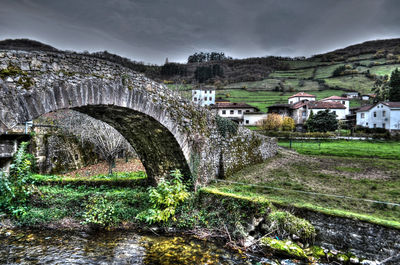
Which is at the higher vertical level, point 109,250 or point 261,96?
point 261,96

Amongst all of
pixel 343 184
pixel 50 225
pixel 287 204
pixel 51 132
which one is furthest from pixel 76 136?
pixel 343 184

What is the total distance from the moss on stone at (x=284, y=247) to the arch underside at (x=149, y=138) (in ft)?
12.3

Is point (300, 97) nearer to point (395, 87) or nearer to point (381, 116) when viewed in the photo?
point (381, 116)

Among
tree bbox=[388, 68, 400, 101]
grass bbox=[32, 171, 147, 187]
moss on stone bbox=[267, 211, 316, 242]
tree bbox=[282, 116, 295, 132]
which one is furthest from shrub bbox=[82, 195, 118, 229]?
tree bbox=[388, 68, 400, 101]

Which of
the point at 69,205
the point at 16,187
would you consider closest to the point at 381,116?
the point at 69,205

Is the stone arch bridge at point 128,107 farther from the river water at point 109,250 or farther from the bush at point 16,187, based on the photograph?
the bush at point 16,187

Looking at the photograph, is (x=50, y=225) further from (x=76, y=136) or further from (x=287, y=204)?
(x=76, y=136)

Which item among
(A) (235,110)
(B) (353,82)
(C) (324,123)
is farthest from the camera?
(B) (353,82)

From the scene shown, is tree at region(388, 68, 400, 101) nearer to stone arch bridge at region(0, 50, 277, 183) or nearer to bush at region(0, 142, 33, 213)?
stone arch bridge at region(0, 50, 277, 183)

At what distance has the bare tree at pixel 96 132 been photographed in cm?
1333

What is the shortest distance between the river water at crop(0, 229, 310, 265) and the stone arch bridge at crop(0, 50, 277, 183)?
297cm

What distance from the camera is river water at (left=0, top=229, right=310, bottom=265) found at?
575 centimetres

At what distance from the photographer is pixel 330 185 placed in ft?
32.2

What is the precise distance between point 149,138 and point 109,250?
3794 millimetres
